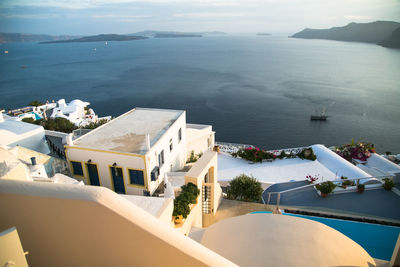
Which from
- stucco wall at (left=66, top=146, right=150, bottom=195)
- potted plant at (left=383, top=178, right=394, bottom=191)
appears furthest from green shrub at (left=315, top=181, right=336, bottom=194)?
stucco wall at (left=66, top=146, right=150, bottom=195)

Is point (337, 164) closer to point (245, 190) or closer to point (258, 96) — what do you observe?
point (245, 190)

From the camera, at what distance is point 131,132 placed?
15.7 metres

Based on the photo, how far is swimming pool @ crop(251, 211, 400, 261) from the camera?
925 centimetres

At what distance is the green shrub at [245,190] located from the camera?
495 inches

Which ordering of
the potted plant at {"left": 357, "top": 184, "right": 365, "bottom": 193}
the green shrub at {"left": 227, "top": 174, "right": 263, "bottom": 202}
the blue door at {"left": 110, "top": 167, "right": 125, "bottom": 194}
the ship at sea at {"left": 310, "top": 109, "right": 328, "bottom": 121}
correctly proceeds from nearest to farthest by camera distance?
the green shrub at {"left": 227, "top": 174, "right": 263, "bottom": 202}
the blue door at {"left": 110, "top": 167, "right": 125, "bottom": 194}
the potted plant at {"left": 357, "top": 184, "right": 365, "bottom": 193}
the ship at sea at {"left": 310, "top": 109, "right": 328, "bottom": 121}

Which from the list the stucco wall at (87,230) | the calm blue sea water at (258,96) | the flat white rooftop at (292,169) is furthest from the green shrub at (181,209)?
the calm blue sea water at (258,96)

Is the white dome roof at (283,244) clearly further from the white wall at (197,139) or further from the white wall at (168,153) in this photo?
the white wall at (197,139)

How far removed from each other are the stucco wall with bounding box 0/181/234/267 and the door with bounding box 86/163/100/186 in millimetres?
10746

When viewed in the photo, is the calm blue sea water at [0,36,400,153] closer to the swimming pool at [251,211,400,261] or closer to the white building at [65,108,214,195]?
the white building at [65,108,214,195]

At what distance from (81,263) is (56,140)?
54.5ft

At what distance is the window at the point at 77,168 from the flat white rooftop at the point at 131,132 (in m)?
1.04

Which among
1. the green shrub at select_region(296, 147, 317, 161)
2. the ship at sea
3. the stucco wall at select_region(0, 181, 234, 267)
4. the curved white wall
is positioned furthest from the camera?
the ship at sea

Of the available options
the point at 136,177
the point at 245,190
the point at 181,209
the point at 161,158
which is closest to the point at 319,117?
the point at 245,190

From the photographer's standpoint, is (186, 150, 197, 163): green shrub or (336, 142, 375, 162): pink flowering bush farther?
(186, 150, 197, 163): green shrub
